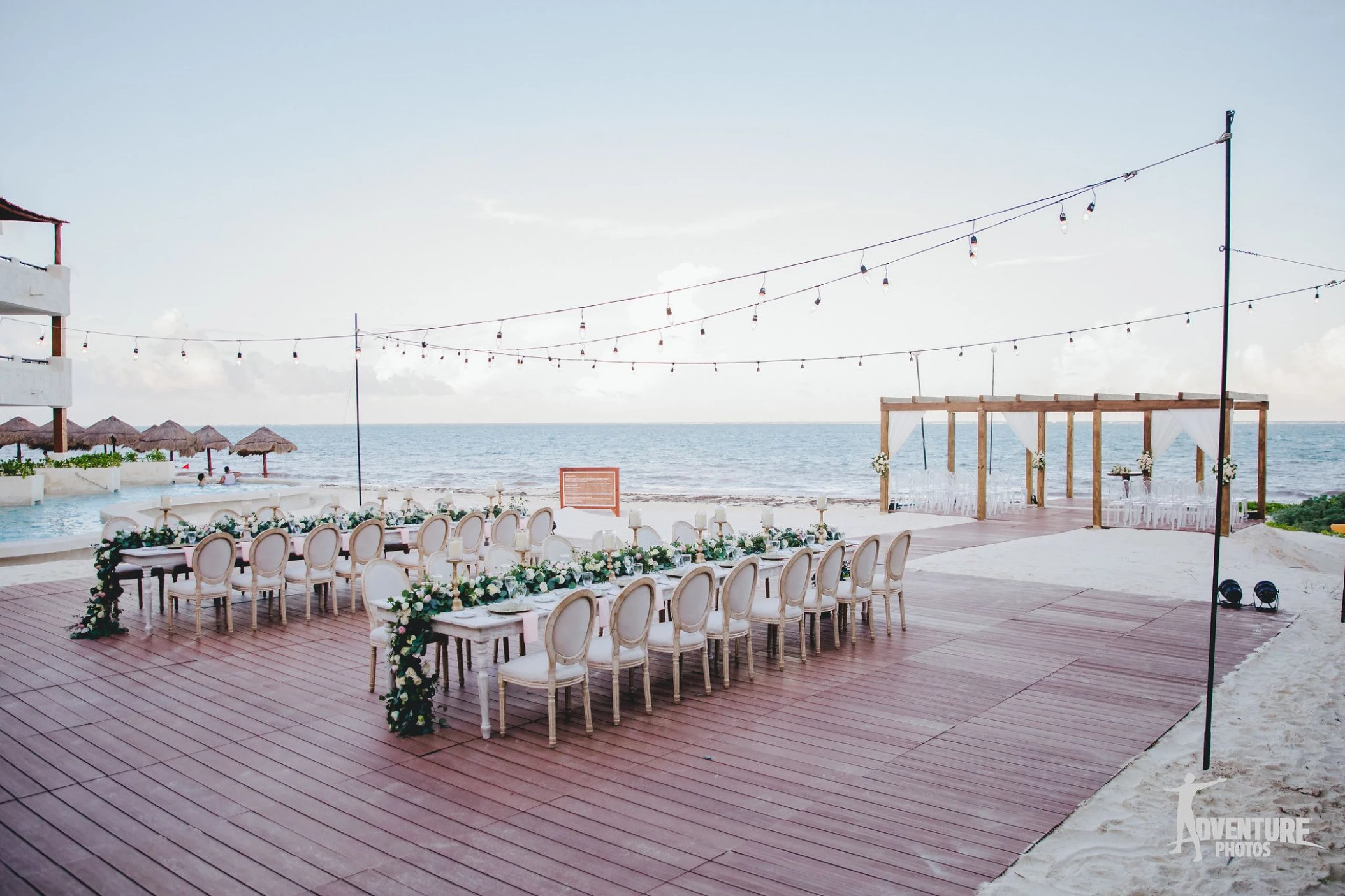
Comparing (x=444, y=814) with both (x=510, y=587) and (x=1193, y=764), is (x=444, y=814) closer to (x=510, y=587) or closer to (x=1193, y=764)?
(x=510, y=587)

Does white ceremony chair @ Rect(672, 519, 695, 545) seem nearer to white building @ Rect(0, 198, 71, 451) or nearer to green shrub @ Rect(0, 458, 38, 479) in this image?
green shrub @ Rect(0, 458, 38, 479)

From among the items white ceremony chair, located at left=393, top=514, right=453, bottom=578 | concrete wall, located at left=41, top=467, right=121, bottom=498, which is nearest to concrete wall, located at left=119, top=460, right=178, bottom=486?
concrete wall, located at left=41, top=467, right=121, bottom=498

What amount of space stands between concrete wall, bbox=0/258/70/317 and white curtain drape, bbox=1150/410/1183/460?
2535 centimetres

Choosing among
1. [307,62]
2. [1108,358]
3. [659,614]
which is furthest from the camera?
[1108,358]

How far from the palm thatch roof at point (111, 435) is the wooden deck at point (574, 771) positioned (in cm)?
2267

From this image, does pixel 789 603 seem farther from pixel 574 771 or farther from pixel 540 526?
pixel 540 526

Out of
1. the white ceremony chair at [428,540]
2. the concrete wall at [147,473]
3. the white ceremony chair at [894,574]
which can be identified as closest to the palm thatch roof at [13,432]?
the concrete wall at [147,473]

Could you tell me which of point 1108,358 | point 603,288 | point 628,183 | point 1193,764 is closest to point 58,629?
point 1193,764

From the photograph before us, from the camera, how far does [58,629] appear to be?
7.87 metres

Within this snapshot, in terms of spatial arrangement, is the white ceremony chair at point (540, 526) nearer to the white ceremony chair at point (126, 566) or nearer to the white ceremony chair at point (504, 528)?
the white ceremony chair at point (504, 528)

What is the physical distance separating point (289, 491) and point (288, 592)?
11.2 meters

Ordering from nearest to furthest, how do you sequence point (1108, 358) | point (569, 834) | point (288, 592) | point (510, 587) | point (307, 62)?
point (569, 834) → point (510, 587) → point (288, 592) → point (307, 62) → point (1108, 358)

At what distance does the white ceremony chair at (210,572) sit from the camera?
24.8 ft

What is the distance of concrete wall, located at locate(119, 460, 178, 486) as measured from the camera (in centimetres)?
2397
